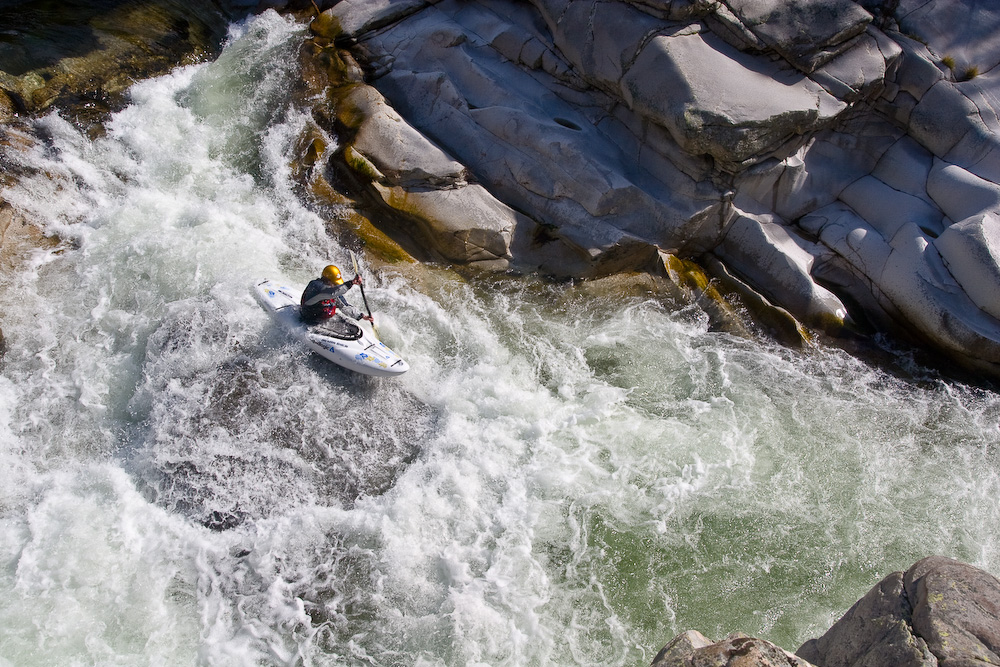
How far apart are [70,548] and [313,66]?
25.5ft

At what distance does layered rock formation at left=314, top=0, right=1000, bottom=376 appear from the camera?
8.50m

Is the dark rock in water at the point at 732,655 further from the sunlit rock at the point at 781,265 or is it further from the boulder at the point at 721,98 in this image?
the boulder at the point at 721,98

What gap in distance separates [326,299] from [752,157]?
584 cm

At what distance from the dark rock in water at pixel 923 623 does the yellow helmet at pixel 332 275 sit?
561cm

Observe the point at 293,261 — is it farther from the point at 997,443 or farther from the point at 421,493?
the point at 997,443

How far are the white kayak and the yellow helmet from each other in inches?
20.4

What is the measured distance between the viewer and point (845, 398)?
798 centimetres

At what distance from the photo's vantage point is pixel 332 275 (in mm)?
7117

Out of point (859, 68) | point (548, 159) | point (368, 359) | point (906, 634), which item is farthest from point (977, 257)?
point (368, 359)

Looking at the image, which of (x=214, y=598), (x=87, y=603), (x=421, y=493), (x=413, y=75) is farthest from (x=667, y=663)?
(x=413, y=75)

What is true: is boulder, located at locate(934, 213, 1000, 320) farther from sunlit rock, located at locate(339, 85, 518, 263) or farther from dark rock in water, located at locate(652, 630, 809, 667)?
dark rock in water, located at locate(652, 630, 809, 667)

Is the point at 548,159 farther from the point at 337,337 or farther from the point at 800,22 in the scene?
the point at 337,337

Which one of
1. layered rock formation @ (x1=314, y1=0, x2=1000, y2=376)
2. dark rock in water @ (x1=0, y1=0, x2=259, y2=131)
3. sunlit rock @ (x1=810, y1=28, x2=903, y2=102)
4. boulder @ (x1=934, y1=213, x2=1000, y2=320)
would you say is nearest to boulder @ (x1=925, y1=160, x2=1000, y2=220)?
layered rock formation @ (x1=314, y1=0, x2=1000, y2=376)

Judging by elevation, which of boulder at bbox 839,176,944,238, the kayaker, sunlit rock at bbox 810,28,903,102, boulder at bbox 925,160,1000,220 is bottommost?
the kayaker
